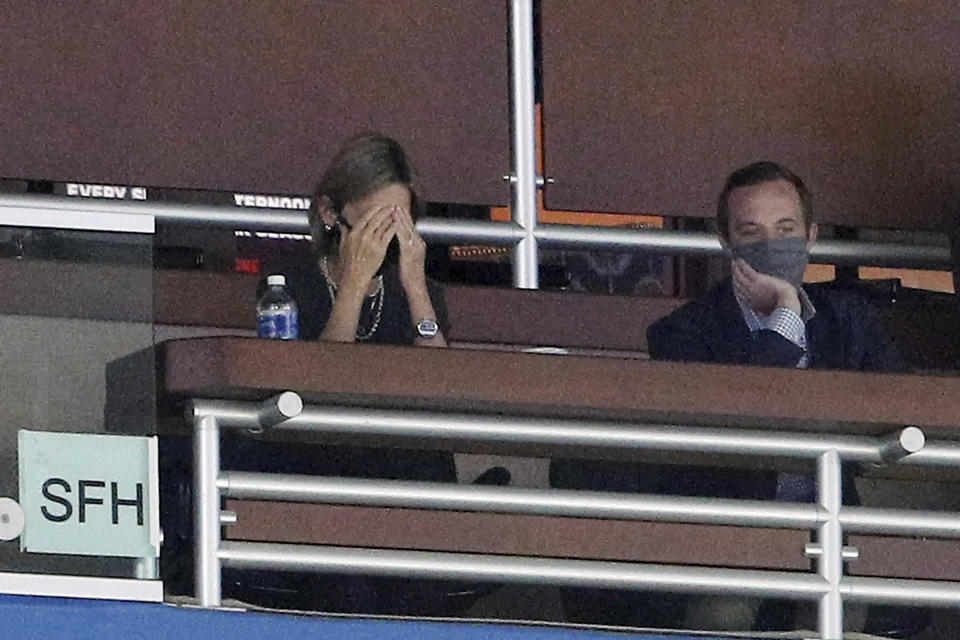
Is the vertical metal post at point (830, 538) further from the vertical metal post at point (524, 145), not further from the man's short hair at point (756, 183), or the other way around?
the vertical metal post at point (524, 145)

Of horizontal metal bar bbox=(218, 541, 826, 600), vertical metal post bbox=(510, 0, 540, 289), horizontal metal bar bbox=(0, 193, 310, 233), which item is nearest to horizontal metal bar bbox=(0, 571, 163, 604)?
horizontal metal bar bbox=(218, 541, 826, 600)

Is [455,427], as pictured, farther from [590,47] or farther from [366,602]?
[590,47]

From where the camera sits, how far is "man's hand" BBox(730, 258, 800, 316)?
3.52m

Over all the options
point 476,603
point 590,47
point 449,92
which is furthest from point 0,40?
point 476,603

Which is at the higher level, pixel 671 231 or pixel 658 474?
pixel 671 231

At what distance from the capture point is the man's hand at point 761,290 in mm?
3521

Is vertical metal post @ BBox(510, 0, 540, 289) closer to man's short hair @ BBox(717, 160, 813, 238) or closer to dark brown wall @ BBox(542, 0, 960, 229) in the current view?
dark brown wall @ BBox(542, 0, 960, 229)

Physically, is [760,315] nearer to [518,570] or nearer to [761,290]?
[761,290]

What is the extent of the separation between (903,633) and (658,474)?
441 millimetres

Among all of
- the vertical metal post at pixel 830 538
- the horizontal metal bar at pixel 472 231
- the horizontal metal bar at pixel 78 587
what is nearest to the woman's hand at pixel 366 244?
the horizontal metal bar at pixel 472 231

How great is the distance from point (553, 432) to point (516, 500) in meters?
0.11

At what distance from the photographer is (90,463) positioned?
2.97 meters

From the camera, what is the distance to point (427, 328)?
11.7 feet

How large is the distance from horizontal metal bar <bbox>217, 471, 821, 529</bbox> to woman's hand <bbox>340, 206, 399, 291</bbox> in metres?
0.45
